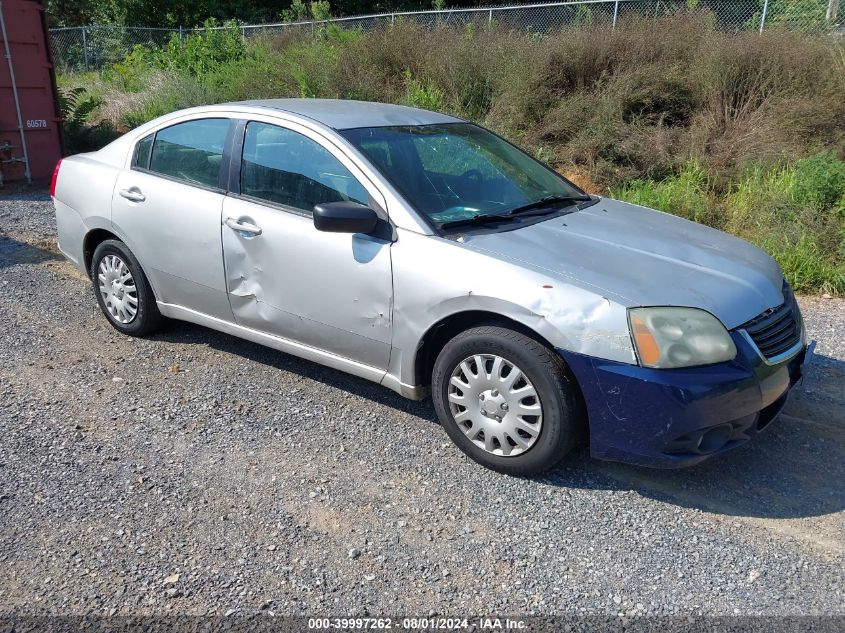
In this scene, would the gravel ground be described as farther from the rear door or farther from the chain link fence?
the chain link fence

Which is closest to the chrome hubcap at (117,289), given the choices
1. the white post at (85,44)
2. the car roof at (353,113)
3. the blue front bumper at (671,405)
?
the car roof at (353,113)

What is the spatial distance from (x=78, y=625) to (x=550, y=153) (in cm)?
853

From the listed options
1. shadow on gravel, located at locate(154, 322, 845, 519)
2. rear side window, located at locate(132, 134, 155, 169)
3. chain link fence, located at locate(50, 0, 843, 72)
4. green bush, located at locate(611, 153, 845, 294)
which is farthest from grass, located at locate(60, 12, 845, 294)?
rear side window, located at locate(132, 134, 155, 169)

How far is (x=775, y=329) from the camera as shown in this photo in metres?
3.64

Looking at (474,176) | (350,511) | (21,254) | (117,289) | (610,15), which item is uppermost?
(610,15)

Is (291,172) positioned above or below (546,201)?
above

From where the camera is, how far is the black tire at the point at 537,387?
11.2ft

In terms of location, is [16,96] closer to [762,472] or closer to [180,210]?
[180,210]

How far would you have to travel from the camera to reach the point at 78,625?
8.95 ft

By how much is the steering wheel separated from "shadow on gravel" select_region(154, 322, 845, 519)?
136 centimetres

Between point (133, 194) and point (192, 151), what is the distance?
1.76 feet

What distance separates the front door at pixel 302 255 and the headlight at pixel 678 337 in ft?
4.18

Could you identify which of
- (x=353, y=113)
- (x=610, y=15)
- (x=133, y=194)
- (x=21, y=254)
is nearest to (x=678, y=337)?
(x=353, y=113)

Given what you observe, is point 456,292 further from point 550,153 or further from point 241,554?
point 550,153
